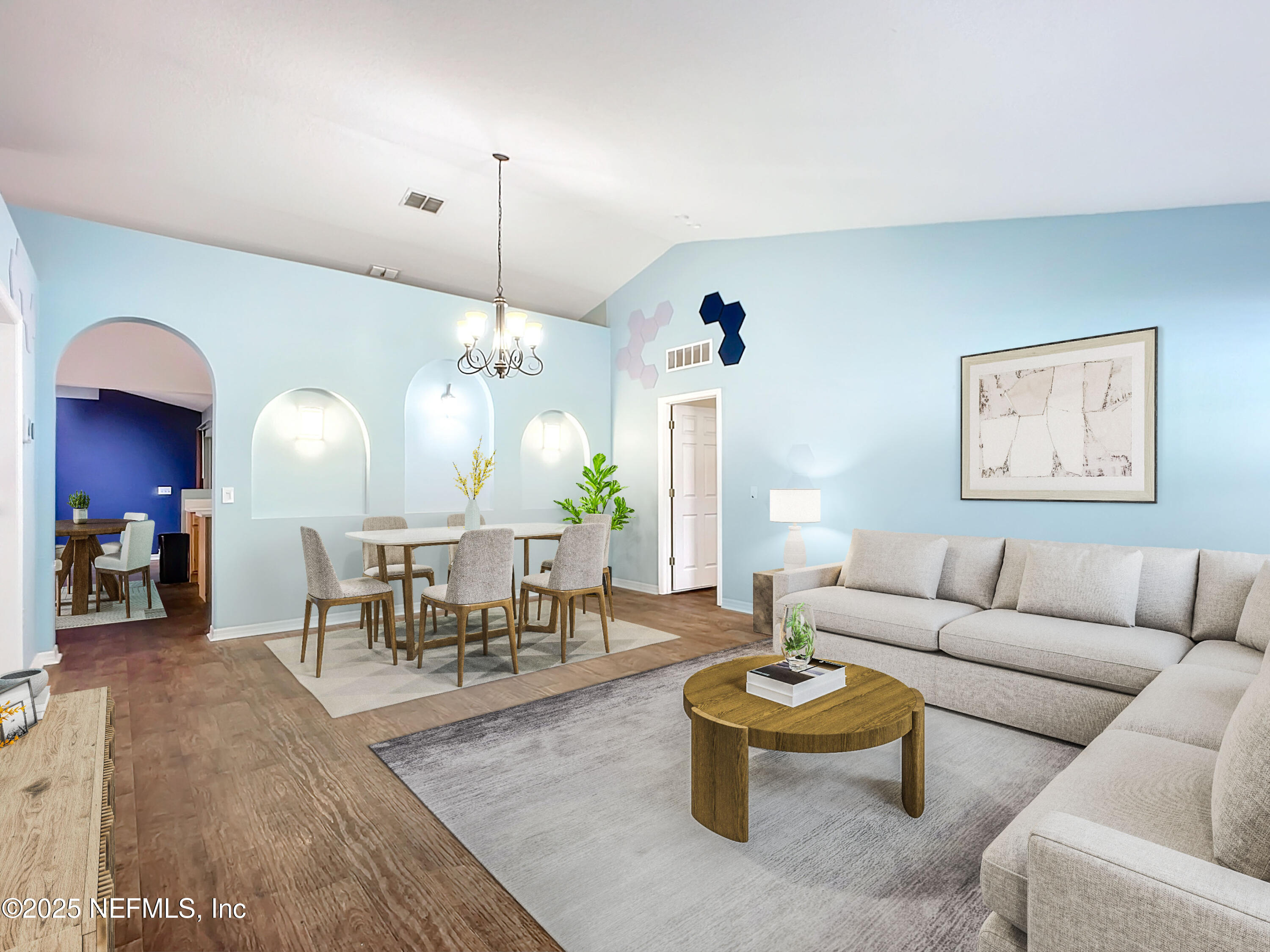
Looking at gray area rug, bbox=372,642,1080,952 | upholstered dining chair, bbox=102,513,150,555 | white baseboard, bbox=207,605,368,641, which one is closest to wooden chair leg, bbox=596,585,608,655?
gray area rug, bbox=372,642,1080,952

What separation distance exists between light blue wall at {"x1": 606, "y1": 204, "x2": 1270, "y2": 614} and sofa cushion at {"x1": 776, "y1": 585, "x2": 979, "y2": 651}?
0.94 meters

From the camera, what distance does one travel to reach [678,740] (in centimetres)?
281

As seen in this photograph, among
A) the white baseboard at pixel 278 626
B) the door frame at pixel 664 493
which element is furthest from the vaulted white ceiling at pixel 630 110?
the white baseboard at pixel 278 626

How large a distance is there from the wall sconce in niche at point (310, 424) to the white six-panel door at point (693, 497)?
3.19m

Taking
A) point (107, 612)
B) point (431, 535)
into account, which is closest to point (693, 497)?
point (431, 535)

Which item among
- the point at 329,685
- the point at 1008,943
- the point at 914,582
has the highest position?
the point at 914,582

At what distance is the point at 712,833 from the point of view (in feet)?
6.83

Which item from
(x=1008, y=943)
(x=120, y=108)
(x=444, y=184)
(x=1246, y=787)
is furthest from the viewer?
(x=444, y=184)

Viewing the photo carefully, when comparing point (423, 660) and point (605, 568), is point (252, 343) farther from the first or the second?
point (605, 568)

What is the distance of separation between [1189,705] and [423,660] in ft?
12.4

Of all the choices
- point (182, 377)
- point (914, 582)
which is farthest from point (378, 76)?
point (182, 377)

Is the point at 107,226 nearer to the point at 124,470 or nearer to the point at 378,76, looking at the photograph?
the point at 378,76

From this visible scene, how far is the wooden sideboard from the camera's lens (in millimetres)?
1046

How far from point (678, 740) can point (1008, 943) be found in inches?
65.3
